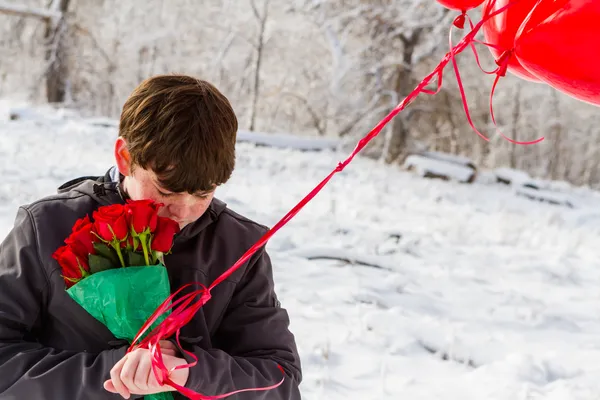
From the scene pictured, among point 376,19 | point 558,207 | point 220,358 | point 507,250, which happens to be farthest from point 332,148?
point 220,358

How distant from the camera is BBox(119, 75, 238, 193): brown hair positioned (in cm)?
121

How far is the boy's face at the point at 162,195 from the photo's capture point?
126 cm

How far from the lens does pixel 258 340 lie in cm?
143

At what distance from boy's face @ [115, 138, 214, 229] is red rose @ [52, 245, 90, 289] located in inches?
7.8

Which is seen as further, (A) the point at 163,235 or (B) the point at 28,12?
(B) the point at 28,12

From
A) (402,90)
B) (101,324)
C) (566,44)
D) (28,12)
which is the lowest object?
(101,324)

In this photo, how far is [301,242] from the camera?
14.7ft

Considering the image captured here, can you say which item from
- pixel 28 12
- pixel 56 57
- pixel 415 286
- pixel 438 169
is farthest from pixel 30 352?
pixel 56 57

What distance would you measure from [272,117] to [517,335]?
2072 centimetres

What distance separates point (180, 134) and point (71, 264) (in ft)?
1.13

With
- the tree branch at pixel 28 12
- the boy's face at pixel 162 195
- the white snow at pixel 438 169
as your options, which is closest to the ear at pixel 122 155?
the boy's face at pixel 162 195

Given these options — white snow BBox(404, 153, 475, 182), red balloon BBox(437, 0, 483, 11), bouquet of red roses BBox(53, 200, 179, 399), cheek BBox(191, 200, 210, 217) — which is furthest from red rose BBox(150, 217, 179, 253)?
white snow BBox(404, 153, 475, 182)

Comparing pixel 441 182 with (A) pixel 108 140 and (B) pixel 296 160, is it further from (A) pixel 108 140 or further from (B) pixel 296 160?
(A) pixel 108 140

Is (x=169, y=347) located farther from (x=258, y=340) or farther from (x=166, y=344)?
(x=258, y=340)
